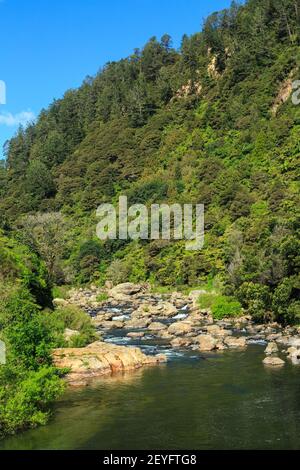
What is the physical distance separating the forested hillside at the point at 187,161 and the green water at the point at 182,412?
15167 millimetres

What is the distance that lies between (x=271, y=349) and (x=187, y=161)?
7340 centimetres

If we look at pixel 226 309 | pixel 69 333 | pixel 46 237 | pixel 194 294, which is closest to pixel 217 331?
pixel 226 309

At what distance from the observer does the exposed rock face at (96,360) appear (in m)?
28.5

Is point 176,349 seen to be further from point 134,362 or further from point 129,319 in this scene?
point 129,319

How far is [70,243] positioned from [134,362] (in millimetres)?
71867

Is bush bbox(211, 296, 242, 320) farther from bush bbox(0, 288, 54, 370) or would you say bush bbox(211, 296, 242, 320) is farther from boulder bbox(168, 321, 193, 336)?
bush bbox(0, 288, 54, 370)

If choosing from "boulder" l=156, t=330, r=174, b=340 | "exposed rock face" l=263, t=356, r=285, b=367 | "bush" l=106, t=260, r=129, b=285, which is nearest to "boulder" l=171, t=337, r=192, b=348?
"boulder" l=156, t=330, r=174, b=340

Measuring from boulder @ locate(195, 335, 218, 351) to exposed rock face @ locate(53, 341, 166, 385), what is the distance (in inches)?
160

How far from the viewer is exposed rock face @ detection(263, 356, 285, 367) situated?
96.9ft

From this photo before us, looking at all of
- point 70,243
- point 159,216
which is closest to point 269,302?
point 159,216

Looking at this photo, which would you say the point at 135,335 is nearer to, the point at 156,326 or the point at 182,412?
the point at 156,326

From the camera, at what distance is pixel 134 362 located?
30.9 meters

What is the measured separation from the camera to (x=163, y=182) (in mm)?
101875
